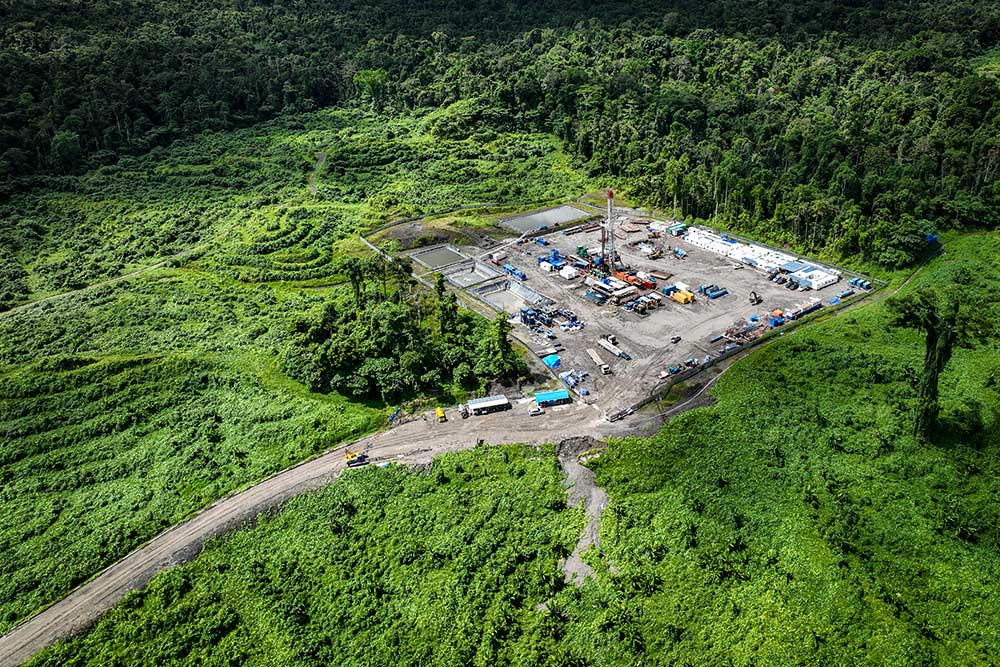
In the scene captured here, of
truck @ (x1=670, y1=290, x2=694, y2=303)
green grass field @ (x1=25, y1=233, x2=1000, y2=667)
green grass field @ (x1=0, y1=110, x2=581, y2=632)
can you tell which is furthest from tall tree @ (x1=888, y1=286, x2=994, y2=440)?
green grass field @ (x1=0, y1=110, x2=581, y2=632)

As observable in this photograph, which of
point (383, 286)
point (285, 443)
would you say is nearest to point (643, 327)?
point (383, 286)

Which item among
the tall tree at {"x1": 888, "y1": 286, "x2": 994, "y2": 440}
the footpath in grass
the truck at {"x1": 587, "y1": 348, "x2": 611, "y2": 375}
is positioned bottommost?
the truck at {"x1": 587, "y1": 348, "x2": 611, "y2": 375}

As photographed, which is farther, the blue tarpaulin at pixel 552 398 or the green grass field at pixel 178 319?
the blue tarpaulin at pixel 552 398

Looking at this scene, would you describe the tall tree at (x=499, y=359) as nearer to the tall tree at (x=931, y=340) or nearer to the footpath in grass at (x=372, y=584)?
the footpath in grass at (x=372, y=584)

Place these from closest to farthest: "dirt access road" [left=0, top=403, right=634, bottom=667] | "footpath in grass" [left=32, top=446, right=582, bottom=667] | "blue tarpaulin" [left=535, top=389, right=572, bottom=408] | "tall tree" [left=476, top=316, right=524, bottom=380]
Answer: "footpath in grass" [left=32, top=446, right=582, bottom=667], "dirt access road" [left=0, top=403, right=634, bottom=667], "blue tarpaulin" [left=535, top=389, right=572, bottom=408], "tall tree" [left=476, top=316, right=524, bottom=380]

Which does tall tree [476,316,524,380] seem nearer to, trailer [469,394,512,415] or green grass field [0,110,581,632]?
trailer [469,394,512,415]

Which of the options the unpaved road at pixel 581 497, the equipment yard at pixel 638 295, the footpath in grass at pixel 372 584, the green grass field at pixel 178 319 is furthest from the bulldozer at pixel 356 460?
the equipment yard at pixel 638 295

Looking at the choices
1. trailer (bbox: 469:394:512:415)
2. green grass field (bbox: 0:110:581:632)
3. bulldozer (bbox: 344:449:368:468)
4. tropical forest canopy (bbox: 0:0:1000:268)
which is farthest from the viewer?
Answer: tropical forest canopy (bbox: 0:0:1000:268)
